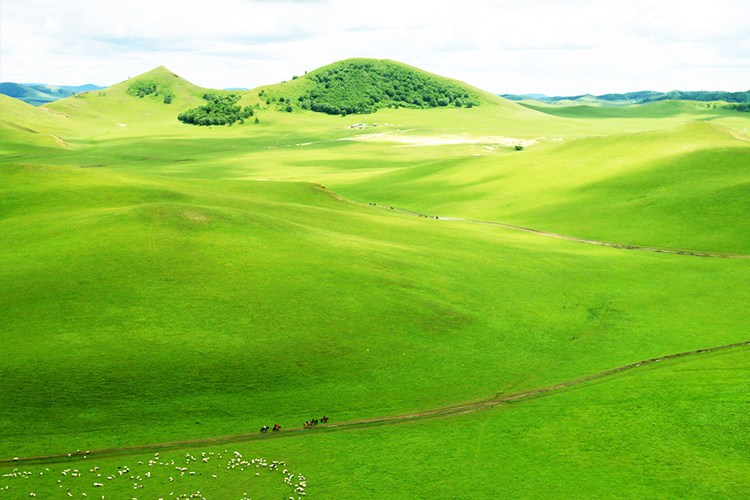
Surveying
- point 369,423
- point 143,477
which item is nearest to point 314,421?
point 369,423

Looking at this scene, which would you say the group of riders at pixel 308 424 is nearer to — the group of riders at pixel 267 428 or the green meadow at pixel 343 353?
the group of riders at pixel 267 428

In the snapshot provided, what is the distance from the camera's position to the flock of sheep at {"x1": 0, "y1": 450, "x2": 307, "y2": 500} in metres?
25.2

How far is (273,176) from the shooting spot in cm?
13862

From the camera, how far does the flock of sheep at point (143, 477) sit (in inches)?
990

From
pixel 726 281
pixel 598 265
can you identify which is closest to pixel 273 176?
pixel 598 265

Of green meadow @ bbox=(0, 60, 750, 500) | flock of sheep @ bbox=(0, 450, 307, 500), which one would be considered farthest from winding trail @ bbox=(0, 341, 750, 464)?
flock of sheep @ bbox=(0, 450, 307, 500)

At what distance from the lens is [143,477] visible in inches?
1046

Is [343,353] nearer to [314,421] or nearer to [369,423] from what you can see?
[369,423]

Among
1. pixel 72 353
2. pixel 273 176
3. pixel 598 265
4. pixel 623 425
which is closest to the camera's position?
pixel 623 425

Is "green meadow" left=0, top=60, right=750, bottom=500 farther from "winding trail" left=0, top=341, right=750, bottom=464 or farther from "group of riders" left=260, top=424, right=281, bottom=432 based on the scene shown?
"group of riders" left=260, top=424, right=281, bottom=432

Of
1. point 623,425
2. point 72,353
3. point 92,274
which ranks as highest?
point 92,274

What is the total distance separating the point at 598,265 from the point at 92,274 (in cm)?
5082

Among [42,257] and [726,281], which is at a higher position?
[42,257]

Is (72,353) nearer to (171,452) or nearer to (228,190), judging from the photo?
(171,452)
